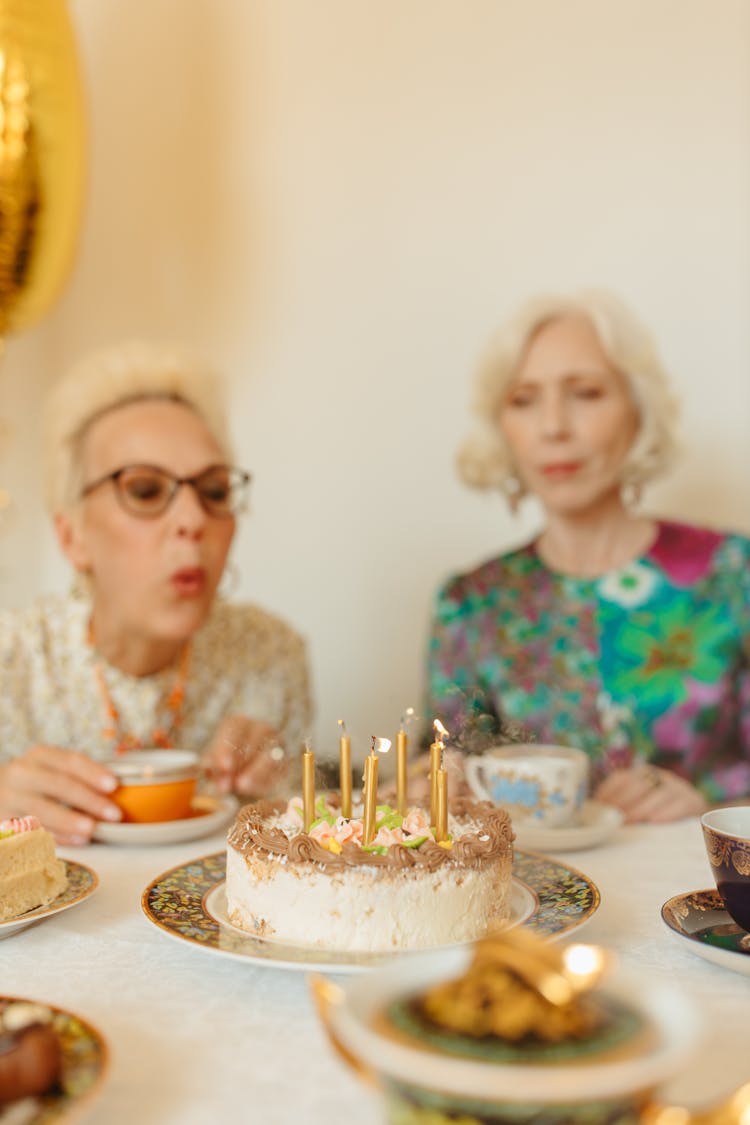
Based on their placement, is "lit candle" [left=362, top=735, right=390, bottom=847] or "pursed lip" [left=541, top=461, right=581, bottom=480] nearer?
"lit candle" [left=362, top=735, right=390, bottom=847]

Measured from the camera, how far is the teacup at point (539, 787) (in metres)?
1.19

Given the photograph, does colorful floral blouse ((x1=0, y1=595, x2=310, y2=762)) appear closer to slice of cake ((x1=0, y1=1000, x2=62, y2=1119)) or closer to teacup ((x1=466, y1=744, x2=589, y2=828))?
teacup ((x1=466, y1=744, x2=589, y2=828))

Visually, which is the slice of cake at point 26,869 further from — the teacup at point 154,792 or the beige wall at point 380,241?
the beige wall at point 380,241

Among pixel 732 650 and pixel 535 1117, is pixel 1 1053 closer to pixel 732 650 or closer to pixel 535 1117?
pixel 535 1117

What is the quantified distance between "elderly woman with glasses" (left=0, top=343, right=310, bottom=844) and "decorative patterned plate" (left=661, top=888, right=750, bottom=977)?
725mm

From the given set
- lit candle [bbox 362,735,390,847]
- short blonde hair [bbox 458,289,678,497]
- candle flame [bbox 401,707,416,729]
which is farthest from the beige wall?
lit candle [bbox 362,735,390,847]

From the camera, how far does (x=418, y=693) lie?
Answer: 2697 millimetres

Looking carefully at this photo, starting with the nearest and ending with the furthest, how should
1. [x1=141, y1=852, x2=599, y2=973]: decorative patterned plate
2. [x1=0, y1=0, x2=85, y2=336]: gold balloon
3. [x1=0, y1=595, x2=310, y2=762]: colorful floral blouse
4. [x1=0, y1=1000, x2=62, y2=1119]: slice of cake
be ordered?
[x1=0, y1=1000, x2=62, y2=1119]: slice of cake < [x1=141, y1=852, x2=599, y2=973]: decorative patterned plate < [x1=0, y1=595, x2=310, y2=762]: colorful floral blouse < [x1=0, y1=0, x2=85, y2=336]: gold balloon

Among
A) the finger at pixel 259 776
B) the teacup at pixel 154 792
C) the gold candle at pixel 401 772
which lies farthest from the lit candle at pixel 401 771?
the finger at pixel 259 776

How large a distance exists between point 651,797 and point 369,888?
27.1 inches

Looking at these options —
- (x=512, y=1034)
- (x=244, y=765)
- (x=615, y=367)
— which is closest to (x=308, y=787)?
(x=512, y=1034)

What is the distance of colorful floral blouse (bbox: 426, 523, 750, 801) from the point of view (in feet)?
5.90

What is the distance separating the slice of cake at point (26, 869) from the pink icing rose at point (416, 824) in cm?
31

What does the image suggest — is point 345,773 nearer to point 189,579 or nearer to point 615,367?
point 189,579
